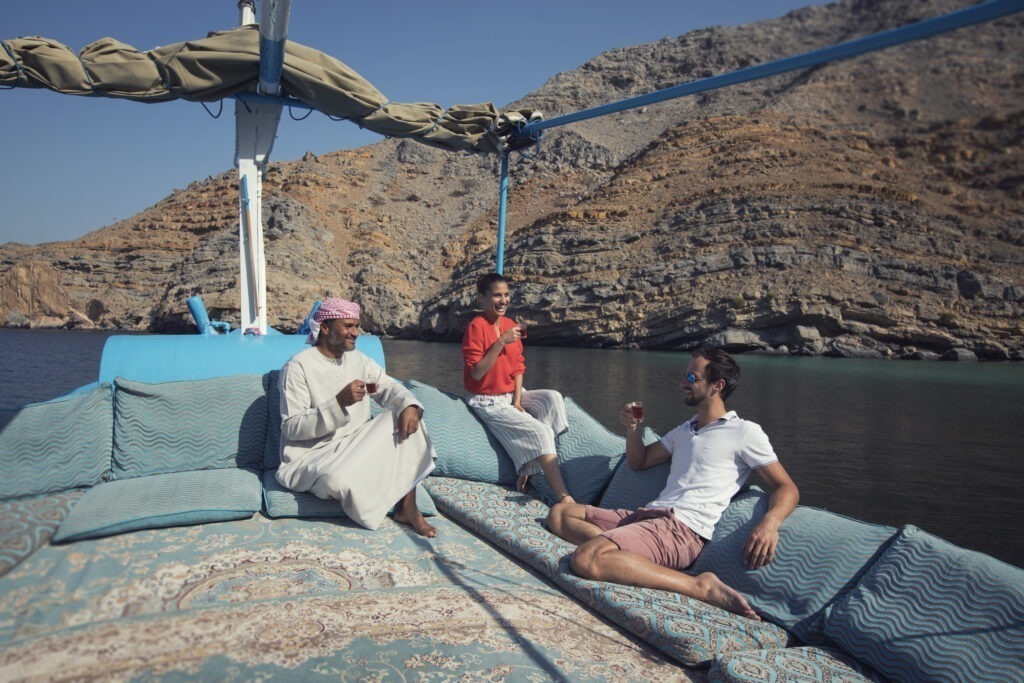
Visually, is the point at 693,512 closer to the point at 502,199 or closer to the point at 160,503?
the point at 160,503

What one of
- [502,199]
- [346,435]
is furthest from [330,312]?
[502,199]

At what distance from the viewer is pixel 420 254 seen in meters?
49.5

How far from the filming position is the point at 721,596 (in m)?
2.91

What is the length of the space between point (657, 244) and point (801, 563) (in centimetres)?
3538

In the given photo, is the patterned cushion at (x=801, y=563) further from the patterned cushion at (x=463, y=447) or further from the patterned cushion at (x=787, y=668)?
the patterned cushion at (x=463, y=447)

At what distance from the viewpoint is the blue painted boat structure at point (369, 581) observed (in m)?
2.28

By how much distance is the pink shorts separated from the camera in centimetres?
314

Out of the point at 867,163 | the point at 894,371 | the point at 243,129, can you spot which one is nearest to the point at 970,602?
the point at 243,129

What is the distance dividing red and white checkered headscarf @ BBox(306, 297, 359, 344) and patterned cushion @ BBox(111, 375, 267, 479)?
0.59 meters

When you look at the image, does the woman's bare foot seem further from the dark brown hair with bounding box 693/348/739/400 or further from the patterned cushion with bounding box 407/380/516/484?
the dark brown hair with bounding box 693/348/739/400

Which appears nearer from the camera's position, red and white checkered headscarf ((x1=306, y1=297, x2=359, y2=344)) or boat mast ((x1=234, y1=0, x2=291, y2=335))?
red and white checkered headscarf ((x1=306, y1=297, x2=359, y2=344))

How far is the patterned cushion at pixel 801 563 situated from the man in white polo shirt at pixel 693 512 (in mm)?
67

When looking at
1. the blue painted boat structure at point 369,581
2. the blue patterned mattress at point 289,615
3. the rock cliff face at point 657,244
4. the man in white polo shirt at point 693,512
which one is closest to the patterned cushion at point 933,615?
the blue painted boat structure at point 369,581

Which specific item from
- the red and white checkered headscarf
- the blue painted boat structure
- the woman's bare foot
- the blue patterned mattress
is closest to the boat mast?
the blue painted boat structure
